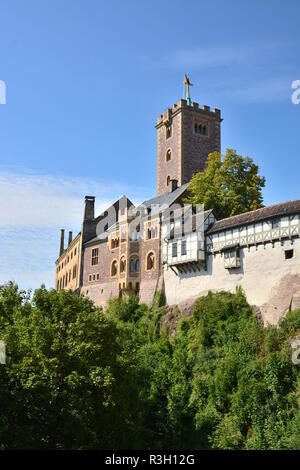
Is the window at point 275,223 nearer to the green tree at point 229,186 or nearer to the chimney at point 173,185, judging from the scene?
the green tree at point 229,186

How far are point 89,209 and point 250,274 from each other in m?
25.1

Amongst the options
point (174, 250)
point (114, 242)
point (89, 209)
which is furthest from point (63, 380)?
point (89, 209)

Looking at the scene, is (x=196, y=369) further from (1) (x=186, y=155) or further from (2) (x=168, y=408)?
(1) (x=186, y=155)

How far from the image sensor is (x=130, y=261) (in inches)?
1821

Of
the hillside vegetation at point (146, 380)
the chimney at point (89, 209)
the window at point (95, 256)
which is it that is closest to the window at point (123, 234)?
the window at point (95, 256)

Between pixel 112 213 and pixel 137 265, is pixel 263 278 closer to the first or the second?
pixel 137 265

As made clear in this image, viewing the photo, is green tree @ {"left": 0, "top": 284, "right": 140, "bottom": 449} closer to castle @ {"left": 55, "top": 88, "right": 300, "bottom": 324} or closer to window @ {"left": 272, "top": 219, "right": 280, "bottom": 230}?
castle @ {"left": 55, "top": 88, "right": 300, "bottom": 324}

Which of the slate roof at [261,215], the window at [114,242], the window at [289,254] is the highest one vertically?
the window at [114,242]

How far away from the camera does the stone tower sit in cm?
5500

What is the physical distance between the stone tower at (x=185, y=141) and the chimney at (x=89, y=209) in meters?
7.22

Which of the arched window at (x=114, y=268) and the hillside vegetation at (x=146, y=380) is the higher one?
the arched window at (x=114, y=268)

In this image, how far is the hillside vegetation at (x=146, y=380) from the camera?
76.5ft

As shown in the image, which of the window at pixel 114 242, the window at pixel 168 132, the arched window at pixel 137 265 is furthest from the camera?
the window at pixel 168 132

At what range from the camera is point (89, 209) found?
5609 centimetres
